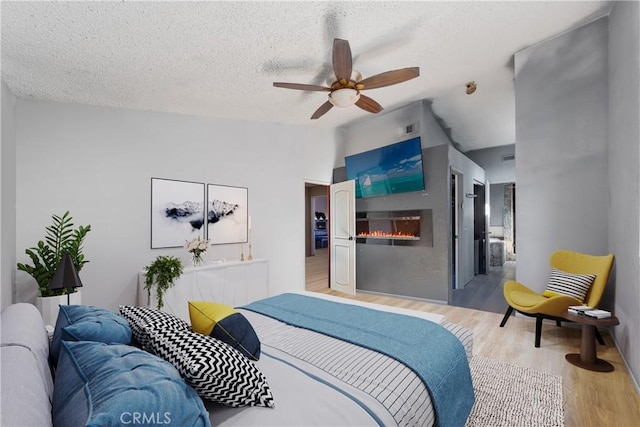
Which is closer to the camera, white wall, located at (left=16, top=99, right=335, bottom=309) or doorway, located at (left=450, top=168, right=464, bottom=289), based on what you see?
white wall, located at (left=16, top=99, right=335, bottom=309)

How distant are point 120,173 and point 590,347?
4.78 m

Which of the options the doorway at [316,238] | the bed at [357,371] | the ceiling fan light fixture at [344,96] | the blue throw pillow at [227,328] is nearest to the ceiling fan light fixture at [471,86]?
the ceiling fan light fixture at [344,96]

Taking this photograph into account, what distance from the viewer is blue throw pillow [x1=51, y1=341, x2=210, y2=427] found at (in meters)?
0.71

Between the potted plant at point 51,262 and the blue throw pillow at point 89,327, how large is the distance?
1.38 meters

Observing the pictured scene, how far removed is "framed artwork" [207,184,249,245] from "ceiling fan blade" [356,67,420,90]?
234 cm

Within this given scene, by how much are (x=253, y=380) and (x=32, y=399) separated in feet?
2.02

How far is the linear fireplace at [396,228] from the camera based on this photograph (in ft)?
15.5

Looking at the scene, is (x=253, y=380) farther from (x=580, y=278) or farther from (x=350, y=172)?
(x=350, y=172)

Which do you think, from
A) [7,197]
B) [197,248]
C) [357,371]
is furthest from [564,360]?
[7,197]

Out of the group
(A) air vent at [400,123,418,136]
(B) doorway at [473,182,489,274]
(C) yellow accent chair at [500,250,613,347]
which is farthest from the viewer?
(B) doorway at [473,182,489,274]

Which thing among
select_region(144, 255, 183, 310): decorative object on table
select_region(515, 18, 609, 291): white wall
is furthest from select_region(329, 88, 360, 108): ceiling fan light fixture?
select_region(144, 255, 183, 310): decorative object on table

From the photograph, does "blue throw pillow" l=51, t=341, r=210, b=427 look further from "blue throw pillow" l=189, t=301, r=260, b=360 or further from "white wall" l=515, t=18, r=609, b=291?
"white wall" l=515, t=18, r=609, b=291

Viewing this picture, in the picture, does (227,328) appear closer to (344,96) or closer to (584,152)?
(344,96)

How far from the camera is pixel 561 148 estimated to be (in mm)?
3377
